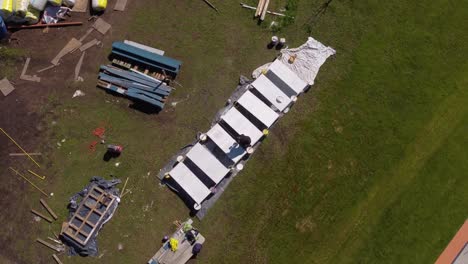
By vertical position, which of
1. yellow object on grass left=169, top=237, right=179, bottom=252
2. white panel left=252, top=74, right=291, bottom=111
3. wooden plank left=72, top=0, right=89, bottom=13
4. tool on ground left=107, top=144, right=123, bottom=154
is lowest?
yellow object on grass left=169, top=237, right=179, bottom=252

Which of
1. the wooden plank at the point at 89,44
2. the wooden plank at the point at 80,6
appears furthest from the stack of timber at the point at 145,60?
the wooden plank at the point at 80,6

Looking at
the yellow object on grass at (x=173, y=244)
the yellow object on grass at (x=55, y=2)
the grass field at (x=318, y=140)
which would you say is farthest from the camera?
the yellow object on grass at (x=55, y=2)

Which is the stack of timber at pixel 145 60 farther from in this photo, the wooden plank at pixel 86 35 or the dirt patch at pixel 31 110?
the wooden plank at pixel 86 35

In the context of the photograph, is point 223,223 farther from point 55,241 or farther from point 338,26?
point 338,26

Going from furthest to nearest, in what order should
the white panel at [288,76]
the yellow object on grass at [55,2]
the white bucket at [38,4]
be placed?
the yellow object on grass at [55,2] → the white panel at [288,76] → the white bucket at [38,4]

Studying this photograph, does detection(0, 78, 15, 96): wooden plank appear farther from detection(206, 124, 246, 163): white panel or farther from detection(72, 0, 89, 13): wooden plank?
detection(206, 124, 246, 163): white panel

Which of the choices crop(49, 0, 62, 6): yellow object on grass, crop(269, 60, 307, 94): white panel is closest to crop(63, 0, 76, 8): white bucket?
crop(49, 0, 62, 6): yellow object on grass

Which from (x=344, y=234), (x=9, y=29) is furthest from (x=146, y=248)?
(x=9, y=29)

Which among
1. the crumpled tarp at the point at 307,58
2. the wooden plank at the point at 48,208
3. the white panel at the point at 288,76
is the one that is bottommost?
the wooden plank at the point at 48,208
